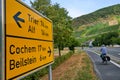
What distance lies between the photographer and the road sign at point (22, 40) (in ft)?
11.6

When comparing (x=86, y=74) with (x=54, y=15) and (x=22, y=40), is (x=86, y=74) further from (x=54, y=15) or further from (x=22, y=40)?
(x=22, y=40)

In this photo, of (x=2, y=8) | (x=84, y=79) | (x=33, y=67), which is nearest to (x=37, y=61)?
(x=33, y=67)

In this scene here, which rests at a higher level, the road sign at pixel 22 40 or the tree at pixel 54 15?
the tree at pixel 54 15

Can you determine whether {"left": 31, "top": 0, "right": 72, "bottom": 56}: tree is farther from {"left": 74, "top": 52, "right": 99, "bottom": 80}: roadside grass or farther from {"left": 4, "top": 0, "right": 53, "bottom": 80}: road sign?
{"left": 4, "top": 0, "right": 53, "bottom": 80}: road sign

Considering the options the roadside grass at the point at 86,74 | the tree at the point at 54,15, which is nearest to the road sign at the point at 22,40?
the roadside grass at the point at 86,74

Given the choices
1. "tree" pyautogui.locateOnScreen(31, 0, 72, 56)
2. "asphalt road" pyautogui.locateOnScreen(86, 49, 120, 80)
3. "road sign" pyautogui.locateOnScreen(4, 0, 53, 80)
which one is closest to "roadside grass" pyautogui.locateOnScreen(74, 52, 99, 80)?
"asphalt road" pyautogui.locateOnScreen(86, 49, 120, 80)

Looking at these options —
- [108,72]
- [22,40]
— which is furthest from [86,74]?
[22,40]

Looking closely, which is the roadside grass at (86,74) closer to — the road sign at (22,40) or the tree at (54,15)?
the tree at (54,15)

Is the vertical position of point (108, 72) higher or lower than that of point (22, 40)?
lower

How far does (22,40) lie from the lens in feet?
13.0

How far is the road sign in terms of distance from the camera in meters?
3.55

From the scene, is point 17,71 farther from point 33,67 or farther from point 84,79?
point 84,79

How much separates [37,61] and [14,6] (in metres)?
1.23

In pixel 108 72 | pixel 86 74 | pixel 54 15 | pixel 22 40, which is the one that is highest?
pixel 54 15
